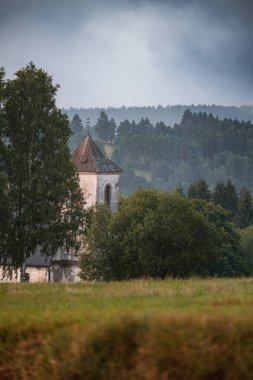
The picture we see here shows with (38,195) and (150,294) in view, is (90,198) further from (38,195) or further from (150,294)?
(150,294)

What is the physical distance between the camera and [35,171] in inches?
1708

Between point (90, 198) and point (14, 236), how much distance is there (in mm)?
39876

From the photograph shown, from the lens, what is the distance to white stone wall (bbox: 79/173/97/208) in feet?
269

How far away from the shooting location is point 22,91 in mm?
A: 43844

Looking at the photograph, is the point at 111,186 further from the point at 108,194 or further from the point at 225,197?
the point at 225,197

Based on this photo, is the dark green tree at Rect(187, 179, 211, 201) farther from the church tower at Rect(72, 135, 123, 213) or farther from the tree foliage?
the tree foliage

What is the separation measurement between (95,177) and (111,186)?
1.83m

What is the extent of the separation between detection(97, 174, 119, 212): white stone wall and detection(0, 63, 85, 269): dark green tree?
125ft

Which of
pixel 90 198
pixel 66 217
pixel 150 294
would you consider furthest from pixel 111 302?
pixel 90 198

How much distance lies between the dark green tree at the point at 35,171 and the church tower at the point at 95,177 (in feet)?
124

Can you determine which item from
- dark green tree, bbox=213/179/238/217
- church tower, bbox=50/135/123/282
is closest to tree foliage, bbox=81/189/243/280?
church tower, bbox=50/135/123/282

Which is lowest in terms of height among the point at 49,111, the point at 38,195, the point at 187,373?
the point at 187,373

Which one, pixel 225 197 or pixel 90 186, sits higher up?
pixel 225 197

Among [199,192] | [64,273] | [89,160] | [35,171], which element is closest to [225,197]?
[199,192]
